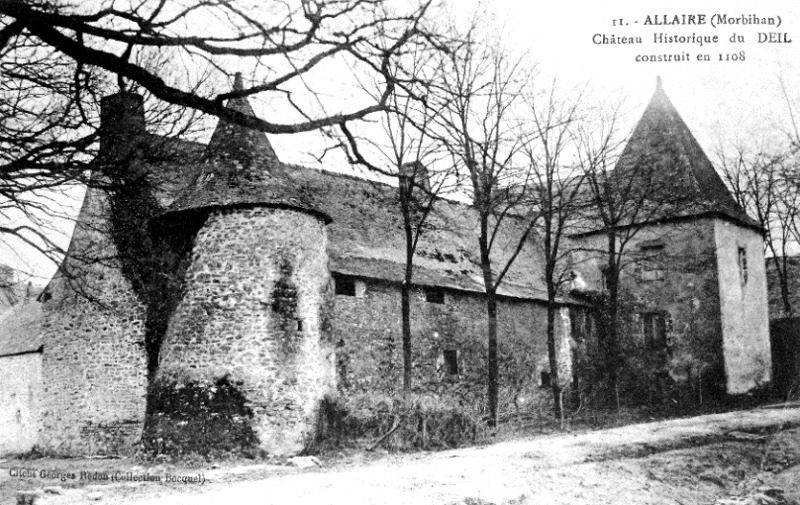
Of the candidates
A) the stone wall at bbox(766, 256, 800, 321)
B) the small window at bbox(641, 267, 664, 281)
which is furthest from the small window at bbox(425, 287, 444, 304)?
the stone wall at bbox(766, 256, 800, 321)

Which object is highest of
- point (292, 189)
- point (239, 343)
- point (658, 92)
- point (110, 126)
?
point (658, 92)

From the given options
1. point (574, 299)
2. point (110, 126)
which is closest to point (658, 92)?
point (574, 299)

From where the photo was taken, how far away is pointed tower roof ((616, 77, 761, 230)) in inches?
1123

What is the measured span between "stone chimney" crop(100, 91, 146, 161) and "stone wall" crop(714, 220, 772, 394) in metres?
24.1

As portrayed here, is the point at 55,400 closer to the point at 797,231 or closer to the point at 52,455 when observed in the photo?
the point at 52,455

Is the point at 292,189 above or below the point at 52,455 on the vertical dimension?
above

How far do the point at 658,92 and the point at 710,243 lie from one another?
8140 millimetres

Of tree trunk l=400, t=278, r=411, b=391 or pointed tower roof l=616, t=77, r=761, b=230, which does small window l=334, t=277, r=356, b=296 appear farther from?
pointed tower roof l=616, t=77, r=761, b=230

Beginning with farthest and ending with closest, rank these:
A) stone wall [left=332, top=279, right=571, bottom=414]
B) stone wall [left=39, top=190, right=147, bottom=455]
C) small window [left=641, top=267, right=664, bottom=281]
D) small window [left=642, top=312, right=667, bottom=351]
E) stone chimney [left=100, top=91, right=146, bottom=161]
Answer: small window [left=641, top=267, right=664, bottom=281] < small window [left=642, top=312, right=667, bottom=351] < stone wall [left=332, top=279, right=571, bottom=414] < stone wall [left=39, top=190, right=147, bottom=455] < stone chimney [left=100, top=91, right=146, bottom=161]

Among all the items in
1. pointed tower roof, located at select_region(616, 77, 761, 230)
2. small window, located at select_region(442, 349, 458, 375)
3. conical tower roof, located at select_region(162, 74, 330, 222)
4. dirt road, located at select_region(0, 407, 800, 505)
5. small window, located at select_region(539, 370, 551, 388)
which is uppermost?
pointed tower roof, located at select_region(616, 77, 761, 230)

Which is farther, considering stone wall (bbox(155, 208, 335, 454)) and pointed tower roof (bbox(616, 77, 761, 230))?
pointed tower roof (bbox(616, 77, 761, 230))

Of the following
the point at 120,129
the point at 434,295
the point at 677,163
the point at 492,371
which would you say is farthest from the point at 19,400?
the point at 677,163

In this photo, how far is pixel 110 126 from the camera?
29.0 ft

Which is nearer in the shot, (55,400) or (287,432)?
(287,432)
